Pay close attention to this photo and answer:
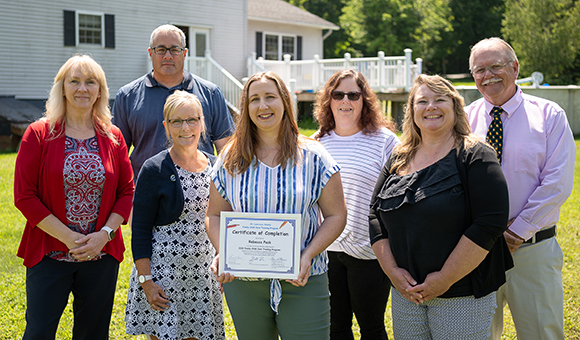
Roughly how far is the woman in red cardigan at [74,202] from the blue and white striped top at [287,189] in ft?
3.25

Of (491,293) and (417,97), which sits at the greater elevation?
(417,97)

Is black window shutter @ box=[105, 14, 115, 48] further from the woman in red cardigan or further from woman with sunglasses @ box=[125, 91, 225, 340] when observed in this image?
woman with sunglasses @ box=[125, 91, 225, 340]

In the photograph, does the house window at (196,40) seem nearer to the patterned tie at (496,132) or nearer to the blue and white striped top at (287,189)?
the patterned tie at (496,132)

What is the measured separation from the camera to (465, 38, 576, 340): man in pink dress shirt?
3082mm

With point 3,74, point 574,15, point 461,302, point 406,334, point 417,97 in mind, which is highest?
point 574,15

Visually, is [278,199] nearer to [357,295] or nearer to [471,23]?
[357,295]

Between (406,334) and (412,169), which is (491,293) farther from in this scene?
(412,169)

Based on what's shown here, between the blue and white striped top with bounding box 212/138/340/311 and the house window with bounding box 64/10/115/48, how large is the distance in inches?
634

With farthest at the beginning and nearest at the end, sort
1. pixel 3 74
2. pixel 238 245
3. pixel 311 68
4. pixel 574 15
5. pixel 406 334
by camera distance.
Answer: pixel 574 15 → pixel 311 68 → pixel 3 74 → pixel 406 334 → pixel 238 245

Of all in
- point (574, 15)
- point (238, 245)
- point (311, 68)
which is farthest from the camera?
point (574, 15)

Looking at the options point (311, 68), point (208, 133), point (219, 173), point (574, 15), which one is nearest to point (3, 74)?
point (311, 68)

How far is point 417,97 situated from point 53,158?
228cm

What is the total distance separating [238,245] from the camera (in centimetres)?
264

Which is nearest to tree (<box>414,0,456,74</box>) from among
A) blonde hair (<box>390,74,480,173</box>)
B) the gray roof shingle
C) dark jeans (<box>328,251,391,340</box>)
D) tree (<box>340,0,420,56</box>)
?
tree (<box>340,0,420,56</box>)
